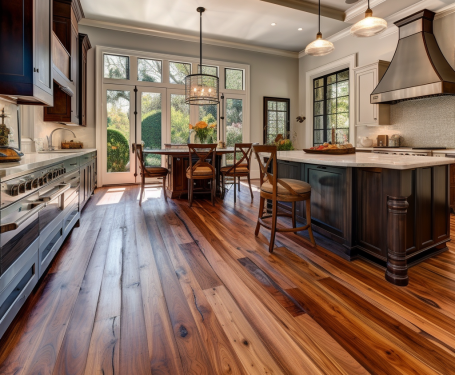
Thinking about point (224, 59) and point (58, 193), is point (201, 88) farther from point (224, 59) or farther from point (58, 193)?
point (58, 193)

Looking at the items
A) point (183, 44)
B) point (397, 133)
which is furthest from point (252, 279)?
point (183, 44)

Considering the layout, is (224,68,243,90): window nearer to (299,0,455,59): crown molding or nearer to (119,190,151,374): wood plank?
(299,0,455,59): crown molding

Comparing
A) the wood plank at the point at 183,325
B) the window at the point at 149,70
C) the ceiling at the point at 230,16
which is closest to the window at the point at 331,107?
the ceiling at the point at 230,16

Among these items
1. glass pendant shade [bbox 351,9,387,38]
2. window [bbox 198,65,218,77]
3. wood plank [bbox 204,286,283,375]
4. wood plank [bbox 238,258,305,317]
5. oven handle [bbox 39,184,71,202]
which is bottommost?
wood plank [bbox 204,286,283,375]

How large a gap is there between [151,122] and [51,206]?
15.3 feet

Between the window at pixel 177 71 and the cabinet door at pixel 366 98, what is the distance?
12.6 feet

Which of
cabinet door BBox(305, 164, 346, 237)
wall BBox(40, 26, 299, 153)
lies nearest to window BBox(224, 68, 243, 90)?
wall BBox(40, 26, 299, 153)

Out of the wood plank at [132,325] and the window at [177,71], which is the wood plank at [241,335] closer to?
the wood plank at [132,325]

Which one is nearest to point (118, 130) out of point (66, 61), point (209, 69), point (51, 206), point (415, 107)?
point (66, 61)

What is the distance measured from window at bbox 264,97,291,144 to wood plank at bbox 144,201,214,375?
5.99 meters

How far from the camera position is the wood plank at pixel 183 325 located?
1.18m

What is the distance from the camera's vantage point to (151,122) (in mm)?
6379

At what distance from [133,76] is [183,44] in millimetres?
1442

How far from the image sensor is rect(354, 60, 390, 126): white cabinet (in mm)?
5281
